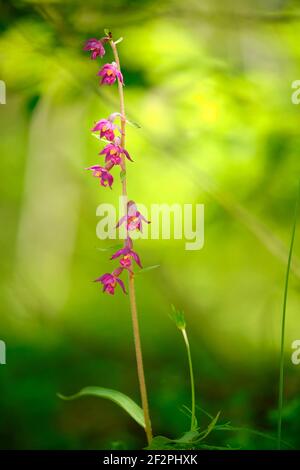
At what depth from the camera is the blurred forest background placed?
1.37 m

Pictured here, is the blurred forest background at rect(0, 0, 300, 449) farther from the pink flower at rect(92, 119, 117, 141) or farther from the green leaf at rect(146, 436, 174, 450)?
the pink flower at rect(92, 119, 117, 141)

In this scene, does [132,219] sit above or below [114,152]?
below

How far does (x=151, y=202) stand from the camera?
144 centimetres

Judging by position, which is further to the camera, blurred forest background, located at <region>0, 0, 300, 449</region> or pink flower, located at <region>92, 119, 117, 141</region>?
blurred forest background, located at <region>0, 0, 300, 449</region>

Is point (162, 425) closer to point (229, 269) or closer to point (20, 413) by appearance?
point (20, 413)

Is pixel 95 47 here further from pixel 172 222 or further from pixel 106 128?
pixel 172 222

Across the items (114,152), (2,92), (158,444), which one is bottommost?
(158,444)

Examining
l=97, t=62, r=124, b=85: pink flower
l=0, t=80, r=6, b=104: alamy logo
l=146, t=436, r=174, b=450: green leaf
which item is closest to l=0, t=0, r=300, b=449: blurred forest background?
l=0, t=80, r=6, b=104: alamy logo

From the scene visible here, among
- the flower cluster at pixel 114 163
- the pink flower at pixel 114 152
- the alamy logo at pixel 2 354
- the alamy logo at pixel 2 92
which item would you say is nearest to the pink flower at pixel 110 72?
the flower cluster at pixel 114 163

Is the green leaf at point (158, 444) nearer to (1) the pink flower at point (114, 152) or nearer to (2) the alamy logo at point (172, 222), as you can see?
(1) the pink flower at point (114, 152)

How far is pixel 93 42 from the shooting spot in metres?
0.88

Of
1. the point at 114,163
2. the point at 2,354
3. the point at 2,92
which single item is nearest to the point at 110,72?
the point at 114,163

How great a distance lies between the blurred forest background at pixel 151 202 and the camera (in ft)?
4.50
